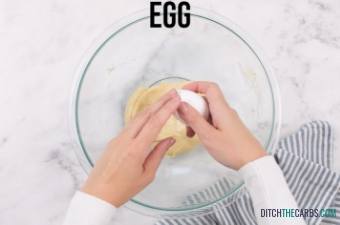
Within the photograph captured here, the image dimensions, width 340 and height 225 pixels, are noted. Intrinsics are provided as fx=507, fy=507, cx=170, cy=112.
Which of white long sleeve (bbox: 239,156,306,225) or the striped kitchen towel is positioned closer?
→ white long sleeve (bbox: 239,156,306,225)

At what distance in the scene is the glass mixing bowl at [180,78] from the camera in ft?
2.14

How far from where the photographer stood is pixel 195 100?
590 millimetres

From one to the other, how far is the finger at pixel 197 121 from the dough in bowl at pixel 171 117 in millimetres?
51

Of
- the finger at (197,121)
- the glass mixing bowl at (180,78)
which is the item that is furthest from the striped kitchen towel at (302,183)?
the finger at (197,121)

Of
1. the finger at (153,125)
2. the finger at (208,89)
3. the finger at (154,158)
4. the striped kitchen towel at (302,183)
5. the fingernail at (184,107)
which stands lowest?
the striped kitchen towel at (302,183)

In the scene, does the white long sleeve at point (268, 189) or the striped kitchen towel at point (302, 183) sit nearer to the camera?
the white long sleeve at point (268, 189)

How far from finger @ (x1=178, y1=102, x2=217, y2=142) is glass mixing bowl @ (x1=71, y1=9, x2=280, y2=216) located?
0.34ft

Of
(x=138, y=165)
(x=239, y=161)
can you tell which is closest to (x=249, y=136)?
(x=239, y=161)

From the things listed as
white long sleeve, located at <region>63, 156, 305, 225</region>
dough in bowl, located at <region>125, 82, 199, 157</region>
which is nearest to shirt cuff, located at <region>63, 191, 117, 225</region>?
white long sleeve, located at <region>63, 156, 305, 225</region>

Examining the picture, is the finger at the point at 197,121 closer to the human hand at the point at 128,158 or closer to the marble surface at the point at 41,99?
the human hand at the point at 128,158

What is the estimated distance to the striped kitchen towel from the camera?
0.72 metres

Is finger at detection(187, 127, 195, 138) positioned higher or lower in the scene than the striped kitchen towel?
higher

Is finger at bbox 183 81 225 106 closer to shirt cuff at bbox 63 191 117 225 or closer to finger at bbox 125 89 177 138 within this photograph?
finger at bbox 125 89 177 138

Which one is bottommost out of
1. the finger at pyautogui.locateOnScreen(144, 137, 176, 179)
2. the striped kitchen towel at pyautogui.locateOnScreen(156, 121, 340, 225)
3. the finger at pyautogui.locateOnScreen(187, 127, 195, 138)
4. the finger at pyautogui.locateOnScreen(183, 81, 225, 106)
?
the striped kitchen towel at pyautogui.locateOnScreen(156, 121, 340, 225)
